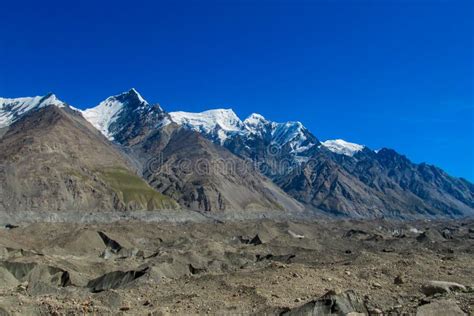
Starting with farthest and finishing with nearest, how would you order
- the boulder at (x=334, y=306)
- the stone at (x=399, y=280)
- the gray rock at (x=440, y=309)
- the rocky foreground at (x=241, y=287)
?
the stone at (x=399, y=280)
the rocky foreground at (x=241, y=287)
the boulder at (x=334, y=306)
the gray rock at (x=440, y=309)

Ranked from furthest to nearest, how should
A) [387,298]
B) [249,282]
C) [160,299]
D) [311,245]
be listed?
[311,245]
[249,282]
[160,299]
[387,298]

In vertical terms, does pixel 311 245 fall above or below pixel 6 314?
A: above

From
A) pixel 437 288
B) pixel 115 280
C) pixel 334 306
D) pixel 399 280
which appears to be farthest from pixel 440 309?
pixel 115 280

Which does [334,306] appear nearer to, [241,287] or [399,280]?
[241,287]

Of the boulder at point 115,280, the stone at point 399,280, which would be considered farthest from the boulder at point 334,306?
the boulder at point 115,280

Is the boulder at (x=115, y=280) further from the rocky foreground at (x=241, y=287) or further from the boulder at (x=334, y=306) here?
the boulder at (x=334, y=306)

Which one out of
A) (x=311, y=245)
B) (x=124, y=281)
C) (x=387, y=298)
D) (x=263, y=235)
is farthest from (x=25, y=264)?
(x=263, y=235)

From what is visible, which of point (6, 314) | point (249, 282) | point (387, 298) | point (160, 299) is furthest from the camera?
point (249, 282)

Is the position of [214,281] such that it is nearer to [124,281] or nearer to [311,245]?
[124,281]

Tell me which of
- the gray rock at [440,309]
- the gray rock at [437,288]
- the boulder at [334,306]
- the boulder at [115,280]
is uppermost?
the gray rock at [437,288]

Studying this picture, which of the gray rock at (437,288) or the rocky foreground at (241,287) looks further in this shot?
the gray rock at (437,288)

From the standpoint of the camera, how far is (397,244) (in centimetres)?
10494

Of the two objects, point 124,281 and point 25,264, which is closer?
point 124,281

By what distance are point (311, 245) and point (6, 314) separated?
77732mm
